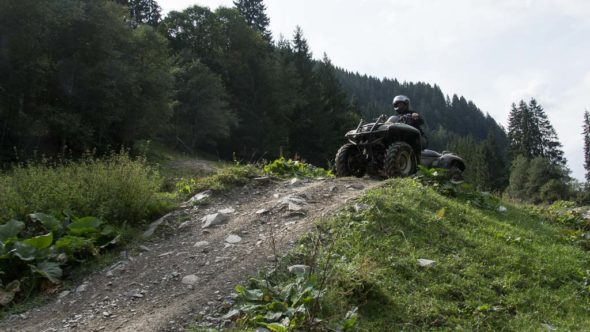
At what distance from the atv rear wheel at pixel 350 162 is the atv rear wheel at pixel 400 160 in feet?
3.02

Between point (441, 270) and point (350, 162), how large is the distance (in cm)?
573

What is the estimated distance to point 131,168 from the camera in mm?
7629

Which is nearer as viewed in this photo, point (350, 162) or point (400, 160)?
point (400, 160)

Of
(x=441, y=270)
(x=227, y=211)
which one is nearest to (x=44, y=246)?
(x=227, y=211)

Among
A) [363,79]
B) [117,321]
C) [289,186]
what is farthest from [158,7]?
[363,79]

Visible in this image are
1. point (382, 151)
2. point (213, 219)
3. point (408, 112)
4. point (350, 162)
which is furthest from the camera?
point (408, 112)

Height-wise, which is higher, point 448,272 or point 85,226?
point 448,272

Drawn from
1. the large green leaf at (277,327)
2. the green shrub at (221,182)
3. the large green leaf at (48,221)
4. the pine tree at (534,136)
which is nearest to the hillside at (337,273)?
the large green leaf at (277,327)

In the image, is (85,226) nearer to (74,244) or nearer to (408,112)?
(74,244)

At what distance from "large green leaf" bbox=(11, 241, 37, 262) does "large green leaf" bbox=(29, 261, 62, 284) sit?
11 centimetres

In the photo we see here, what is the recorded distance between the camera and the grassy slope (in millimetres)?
4594

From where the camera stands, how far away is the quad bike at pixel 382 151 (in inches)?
398

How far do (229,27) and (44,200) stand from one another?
135 feet

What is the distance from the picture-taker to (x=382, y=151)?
10.7m
